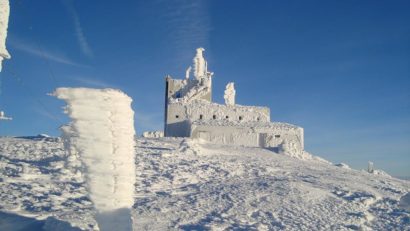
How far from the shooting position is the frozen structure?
3177 cm

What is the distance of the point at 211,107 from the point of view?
35281mm

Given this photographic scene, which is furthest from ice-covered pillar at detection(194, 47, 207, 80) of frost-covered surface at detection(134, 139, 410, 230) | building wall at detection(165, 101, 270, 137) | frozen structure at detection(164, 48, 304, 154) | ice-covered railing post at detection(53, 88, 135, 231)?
ice-covered railing post at detection(53, 88, 135, 231)

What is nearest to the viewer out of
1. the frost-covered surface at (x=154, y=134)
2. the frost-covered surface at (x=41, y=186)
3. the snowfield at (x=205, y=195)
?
the snowfield at (x=205, y=195)

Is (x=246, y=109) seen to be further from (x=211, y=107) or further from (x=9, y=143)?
(x=9, y=143)

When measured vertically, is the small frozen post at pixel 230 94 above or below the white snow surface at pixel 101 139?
above

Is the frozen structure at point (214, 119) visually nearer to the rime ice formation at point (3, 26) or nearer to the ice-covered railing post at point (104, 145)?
the rime ice formation at point (3, 26)

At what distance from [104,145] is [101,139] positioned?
0.14 metres

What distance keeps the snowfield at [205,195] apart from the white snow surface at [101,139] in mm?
620

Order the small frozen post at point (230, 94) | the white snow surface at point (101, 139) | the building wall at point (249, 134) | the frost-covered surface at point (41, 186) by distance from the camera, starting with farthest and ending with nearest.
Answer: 1. the small frozen post at point (230, 94)
2. the building wall at point (249, 134)
3. the frost-covered surface at point (41, 186)
4. the white snow surface at point (101, 139)

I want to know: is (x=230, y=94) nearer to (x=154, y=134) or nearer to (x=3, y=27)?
(x=154, y=134)


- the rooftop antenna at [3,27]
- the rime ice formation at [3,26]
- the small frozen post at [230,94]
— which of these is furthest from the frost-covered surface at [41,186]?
the small frozen post at [230,94]

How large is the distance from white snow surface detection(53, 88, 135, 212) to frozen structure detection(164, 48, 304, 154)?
813 inches

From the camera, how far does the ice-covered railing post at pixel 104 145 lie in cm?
783

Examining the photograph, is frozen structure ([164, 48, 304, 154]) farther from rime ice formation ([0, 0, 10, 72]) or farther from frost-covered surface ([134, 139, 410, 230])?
rime ice formation ([0, 0, 10, 72])
